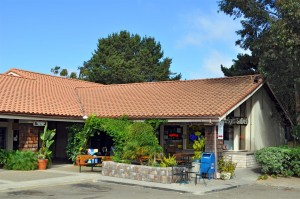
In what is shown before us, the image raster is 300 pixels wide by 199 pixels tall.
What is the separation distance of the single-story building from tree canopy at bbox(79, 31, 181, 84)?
23703 mm

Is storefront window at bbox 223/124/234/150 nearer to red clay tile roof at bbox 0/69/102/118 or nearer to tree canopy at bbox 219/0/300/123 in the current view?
tree canopy at bbox 219/0/300/123

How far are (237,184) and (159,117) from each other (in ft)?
15.5

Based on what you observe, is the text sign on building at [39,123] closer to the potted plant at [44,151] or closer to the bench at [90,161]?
the potted plant at [44,151]

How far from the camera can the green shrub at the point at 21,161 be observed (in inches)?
686

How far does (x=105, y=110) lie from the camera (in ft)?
70.0

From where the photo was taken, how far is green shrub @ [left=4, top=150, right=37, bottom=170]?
1742 cm

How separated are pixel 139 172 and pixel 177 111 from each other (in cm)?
409

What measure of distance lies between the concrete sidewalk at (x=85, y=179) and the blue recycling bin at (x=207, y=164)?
1.37 feet

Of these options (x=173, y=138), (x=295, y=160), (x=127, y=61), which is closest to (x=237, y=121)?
(x=173, y=138)

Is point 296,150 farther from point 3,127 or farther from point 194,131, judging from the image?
point 3,127

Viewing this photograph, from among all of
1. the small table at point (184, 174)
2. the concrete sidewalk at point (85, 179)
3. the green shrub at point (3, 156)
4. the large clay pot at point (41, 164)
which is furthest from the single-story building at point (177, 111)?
the small table at point (184, 174)

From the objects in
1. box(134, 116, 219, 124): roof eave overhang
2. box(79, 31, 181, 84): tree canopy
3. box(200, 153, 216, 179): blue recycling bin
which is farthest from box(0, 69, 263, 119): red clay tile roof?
box(79, 31, 181, 84): tree canopy

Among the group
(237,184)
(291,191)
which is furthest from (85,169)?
(291,191)

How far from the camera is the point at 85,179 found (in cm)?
1483
